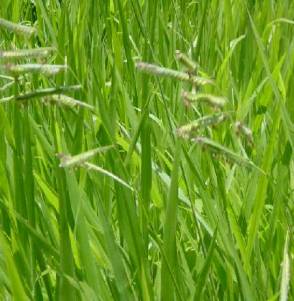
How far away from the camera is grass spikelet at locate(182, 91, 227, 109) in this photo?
625mm

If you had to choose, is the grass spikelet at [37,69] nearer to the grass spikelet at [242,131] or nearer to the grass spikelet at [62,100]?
the grass spikelet at [62,100]

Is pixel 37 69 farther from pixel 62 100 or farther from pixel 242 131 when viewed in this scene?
pixel 242 131

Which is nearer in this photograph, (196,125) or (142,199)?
(196,125)

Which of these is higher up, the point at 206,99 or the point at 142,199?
the point at 206,99

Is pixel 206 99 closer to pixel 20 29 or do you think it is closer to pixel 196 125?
pixel 196 125

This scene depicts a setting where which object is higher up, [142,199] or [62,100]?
[62,100]

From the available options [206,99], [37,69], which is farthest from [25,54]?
[206,99]

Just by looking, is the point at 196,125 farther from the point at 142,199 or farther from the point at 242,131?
the point at 142,199

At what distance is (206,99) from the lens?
636mm

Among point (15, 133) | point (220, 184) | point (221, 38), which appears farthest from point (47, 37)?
point (220, 184)

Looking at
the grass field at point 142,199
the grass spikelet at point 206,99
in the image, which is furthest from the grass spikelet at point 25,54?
the grass spikelet at point 206,99

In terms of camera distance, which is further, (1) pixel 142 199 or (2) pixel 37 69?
(1) pixel 142 199

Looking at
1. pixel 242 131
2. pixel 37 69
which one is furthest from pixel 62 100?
pixel 242 131

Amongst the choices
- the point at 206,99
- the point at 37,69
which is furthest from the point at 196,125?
the point at 37,69
